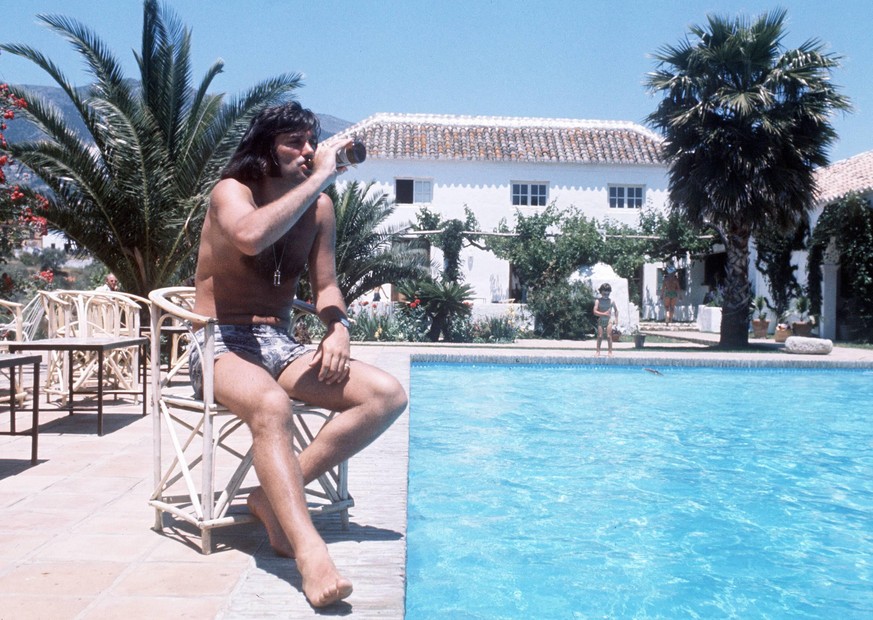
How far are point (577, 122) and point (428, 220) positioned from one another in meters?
7.73

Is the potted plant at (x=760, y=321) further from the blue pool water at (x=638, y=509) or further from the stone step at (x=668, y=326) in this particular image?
the blue pool water at (x=638, y=509)

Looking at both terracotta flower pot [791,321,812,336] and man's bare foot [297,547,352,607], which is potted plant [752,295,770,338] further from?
man's bare foot [297,547,352,607]

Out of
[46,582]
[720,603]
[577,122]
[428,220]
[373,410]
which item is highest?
[577,122]

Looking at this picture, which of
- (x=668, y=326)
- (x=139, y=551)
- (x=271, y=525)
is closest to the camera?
(x=271, y=525)

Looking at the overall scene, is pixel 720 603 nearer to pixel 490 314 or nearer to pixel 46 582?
pixel 46 582

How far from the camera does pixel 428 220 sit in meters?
25.3

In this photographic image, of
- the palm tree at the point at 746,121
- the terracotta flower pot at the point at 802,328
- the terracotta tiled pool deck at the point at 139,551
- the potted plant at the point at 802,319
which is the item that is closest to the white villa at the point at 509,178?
the potted plant at the point at 802,319

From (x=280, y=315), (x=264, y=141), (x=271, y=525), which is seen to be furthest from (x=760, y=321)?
(x=271, y=525)

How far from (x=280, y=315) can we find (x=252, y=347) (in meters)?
0.18

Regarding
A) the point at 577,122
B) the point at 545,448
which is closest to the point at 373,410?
the point at 545,448

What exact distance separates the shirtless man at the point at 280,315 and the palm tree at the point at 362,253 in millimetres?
12743

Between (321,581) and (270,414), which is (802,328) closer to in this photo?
(270,414)

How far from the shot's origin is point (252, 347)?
119 inches

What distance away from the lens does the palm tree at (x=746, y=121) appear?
15836mm
